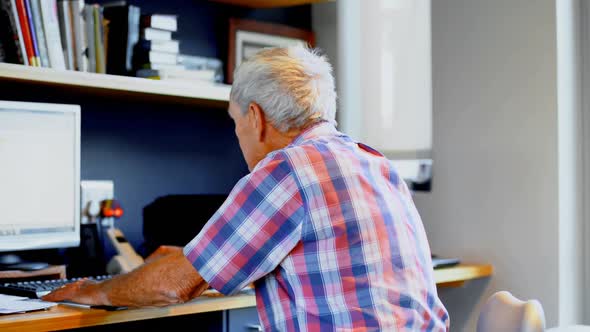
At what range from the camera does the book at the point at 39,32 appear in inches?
91.2

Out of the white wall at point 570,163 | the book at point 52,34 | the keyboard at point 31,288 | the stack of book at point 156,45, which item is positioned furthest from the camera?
the white wall at point 570,163

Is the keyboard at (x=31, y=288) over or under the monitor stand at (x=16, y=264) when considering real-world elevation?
under

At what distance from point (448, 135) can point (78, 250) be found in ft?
4.35

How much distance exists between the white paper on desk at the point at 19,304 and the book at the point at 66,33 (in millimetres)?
727

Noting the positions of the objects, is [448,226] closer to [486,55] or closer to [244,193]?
[486,55]

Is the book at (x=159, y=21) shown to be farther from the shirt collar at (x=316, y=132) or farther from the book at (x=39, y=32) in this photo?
the shirt collar at (x=316, y=132)

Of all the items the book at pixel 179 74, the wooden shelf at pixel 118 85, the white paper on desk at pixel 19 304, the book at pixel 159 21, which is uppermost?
the book at pixel 159 21

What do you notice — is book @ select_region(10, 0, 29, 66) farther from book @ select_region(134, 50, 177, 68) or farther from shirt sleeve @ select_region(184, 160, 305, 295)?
shirt sleeve @ select_region(184, 160, 305, 295)

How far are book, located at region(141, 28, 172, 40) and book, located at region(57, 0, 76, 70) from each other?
0.25 metres

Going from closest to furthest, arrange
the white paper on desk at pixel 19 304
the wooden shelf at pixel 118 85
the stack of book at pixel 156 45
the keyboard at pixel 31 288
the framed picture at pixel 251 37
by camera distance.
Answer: the white paper on desk at pixel 19 304
the keyboard at pixel 31 288
the wooden shelf at pixel 118 85
the stack of book at pixel 156 45
the framed picture at pixel 251 37

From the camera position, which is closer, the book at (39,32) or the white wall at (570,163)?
the book at (39,32)

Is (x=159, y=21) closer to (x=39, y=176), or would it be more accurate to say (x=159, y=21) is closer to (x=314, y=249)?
(x=39, y=176)

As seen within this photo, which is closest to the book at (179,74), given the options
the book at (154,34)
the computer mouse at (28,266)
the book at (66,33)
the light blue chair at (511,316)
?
the book at (154,34)

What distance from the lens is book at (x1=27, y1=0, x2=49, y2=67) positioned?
7.60ft
